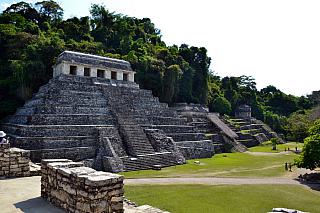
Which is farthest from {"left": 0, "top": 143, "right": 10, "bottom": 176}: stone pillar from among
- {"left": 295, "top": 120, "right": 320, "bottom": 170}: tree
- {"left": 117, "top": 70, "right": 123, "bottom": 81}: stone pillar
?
{"left": 117, "top": 70, "right": 123, "bottom": 81}: stone pillar

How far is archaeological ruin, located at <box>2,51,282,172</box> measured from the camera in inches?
634

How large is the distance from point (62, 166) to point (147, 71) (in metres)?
26.9

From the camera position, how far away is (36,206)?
6.11 metres

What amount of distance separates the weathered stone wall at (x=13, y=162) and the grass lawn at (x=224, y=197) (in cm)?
367

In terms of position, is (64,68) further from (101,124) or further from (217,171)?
(217,171)

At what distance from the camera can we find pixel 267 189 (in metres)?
12.1

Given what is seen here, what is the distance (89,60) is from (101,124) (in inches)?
304

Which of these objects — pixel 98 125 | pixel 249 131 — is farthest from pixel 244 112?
pixel 98 125

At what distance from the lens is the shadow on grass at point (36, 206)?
5855 millimetres

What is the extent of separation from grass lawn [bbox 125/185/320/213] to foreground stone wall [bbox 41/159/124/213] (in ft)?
12.9

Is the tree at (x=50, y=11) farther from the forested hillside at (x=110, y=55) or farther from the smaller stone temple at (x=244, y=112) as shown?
the smaller stone temple at (x=244, y=112)

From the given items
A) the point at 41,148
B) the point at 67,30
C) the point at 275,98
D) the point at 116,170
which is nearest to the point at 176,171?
the point at 116,170

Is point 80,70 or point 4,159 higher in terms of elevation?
point 80,70

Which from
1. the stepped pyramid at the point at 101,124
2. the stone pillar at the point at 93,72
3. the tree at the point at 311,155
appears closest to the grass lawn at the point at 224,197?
the tree at the point at 311,155
